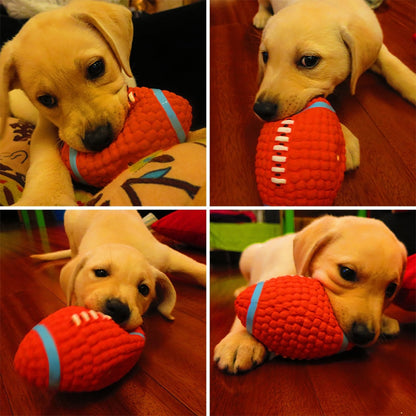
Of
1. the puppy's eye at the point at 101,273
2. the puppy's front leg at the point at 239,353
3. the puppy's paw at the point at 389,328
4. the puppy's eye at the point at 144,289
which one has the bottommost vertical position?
the puppy's paw at the point at 389,328

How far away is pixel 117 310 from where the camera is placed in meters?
0.70

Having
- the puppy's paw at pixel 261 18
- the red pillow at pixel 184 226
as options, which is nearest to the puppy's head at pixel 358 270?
the red pillow at pixel 184 226

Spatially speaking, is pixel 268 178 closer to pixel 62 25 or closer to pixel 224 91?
pixel 224 91

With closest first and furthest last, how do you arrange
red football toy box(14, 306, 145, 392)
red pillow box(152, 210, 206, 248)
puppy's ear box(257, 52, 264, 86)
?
red football toy box(14, 306, 145, 392) → red pillow box(152, 210, 206, 248) → puppy's ear box(257, 52, 264, 86)

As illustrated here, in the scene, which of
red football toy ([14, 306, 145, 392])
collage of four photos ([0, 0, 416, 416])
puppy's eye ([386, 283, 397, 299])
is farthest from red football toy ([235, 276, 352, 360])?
red football toy ([14, 306, 145, 392])

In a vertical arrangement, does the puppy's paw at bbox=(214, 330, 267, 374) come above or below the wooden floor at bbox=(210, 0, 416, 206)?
below

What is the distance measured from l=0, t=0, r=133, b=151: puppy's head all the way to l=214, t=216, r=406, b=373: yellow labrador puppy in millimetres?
499

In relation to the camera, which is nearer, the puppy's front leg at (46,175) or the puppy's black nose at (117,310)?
the puppy's black nose at (117,310)

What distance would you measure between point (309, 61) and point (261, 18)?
1.36 ft

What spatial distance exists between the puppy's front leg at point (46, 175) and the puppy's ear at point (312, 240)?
21.2 inches

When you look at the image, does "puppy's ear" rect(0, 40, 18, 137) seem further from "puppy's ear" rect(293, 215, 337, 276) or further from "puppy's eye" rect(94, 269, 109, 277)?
"puppy's ear" rect(293, 215, 337, 276)

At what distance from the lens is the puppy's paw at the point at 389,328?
0.86 metres

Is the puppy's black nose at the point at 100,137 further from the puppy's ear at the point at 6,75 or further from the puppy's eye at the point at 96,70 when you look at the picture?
the puppy's ear at the point at 6,75

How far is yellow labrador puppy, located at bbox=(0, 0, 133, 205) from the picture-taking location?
30.5 inches
